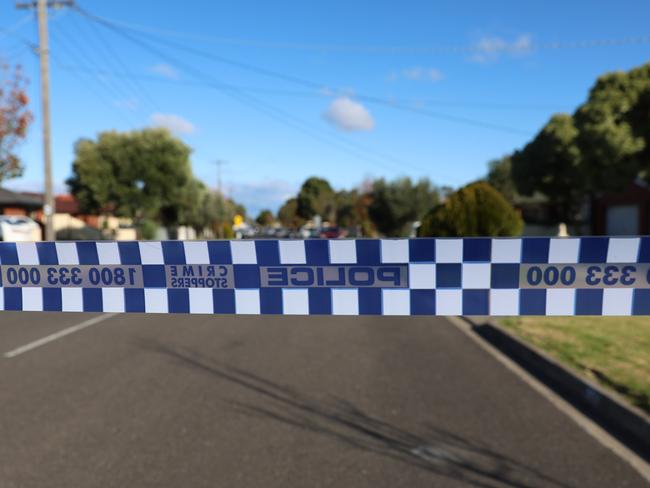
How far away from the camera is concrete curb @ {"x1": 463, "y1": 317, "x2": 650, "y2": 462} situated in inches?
155

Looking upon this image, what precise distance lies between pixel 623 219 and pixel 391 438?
108 feet

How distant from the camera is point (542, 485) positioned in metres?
3.19

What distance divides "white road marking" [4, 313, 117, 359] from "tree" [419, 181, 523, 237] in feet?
18.6

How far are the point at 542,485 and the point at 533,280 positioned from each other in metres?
1.69

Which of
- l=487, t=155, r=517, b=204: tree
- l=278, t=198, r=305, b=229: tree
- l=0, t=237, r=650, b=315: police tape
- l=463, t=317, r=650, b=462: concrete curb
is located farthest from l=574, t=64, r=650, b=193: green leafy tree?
l=278, t=198, r=305, b=229: tree

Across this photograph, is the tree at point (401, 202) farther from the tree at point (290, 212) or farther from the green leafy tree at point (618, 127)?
the tree at point (290, 212)

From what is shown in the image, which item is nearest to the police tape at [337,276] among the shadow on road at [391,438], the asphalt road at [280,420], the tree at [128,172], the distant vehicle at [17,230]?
the asphalt road at [280,420]

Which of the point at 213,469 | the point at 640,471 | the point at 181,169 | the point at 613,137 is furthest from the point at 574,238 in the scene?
the point at 181,169

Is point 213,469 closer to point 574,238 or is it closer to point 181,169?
point 574,238

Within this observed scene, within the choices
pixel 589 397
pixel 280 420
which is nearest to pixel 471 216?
pixel 280 420

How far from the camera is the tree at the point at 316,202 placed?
233 feet

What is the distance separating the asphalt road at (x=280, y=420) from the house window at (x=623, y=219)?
28.3 metres

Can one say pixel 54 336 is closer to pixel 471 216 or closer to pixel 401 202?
pixel 471 216

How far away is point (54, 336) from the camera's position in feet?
24.9
